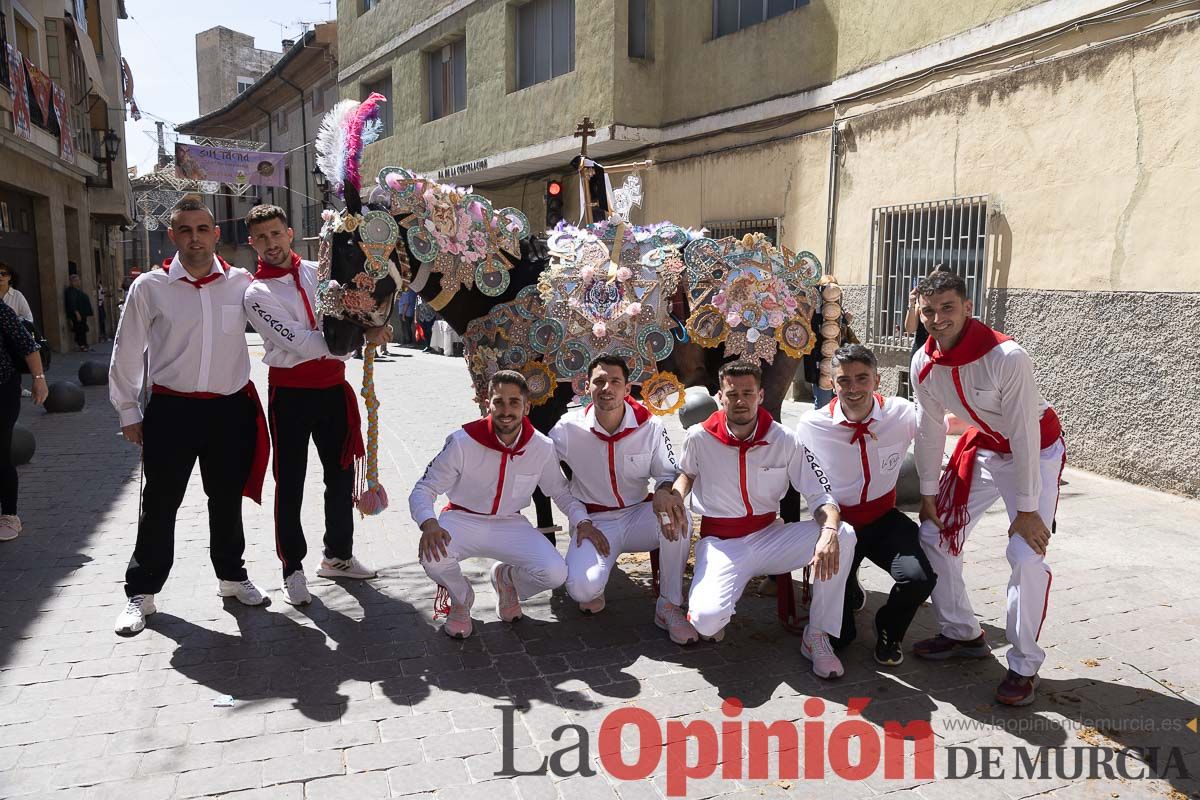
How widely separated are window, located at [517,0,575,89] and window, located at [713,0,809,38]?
2.59 m

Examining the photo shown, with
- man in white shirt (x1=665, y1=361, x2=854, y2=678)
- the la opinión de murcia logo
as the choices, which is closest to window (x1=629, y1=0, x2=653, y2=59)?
man in white shirt (x1=665, y1=361, x2=854, y2=678)

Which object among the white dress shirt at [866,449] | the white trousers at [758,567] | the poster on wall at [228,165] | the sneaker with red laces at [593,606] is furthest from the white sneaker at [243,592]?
the poster on wall at [228,165]

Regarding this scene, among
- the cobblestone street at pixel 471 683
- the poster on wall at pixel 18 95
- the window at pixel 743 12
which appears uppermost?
the window at pixel 743 12

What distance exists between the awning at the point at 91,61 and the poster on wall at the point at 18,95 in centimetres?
462

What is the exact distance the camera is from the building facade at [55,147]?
41.5 feet

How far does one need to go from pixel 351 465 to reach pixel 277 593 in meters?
0.76

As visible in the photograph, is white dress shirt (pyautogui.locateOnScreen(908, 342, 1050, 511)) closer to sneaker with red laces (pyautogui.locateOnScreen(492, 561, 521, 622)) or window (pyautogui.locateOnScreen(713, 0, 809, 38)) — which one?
sneaker with red laces (pyautogui.locateOnScreen(492, 561, 521, 622))

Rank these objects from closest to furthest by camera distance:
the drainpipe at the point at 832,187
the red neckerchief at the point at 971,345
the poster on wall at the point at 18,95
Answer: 1. the red neckerchief at the point at 971,345
2. the drainpipe at the point at 832,187
3. the poster on wall at the point at 18,95

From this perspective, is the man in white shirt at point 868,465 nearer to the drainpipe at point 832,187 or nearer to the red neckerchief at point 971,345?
the red neckerchief at point 971,345

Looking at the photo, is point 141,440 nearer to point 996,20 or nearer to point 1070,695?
point 1070,695

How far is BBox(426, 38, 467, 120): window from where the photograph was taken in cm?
1549

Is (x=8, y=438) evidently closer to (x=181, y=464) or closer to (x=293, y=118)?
(x=181, y=464)

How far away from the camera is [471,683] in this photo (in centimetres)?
332

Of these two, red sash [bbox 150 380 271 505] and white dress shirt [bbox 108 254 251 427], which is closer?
white dress shirt [bbox 108 254 251 427]
